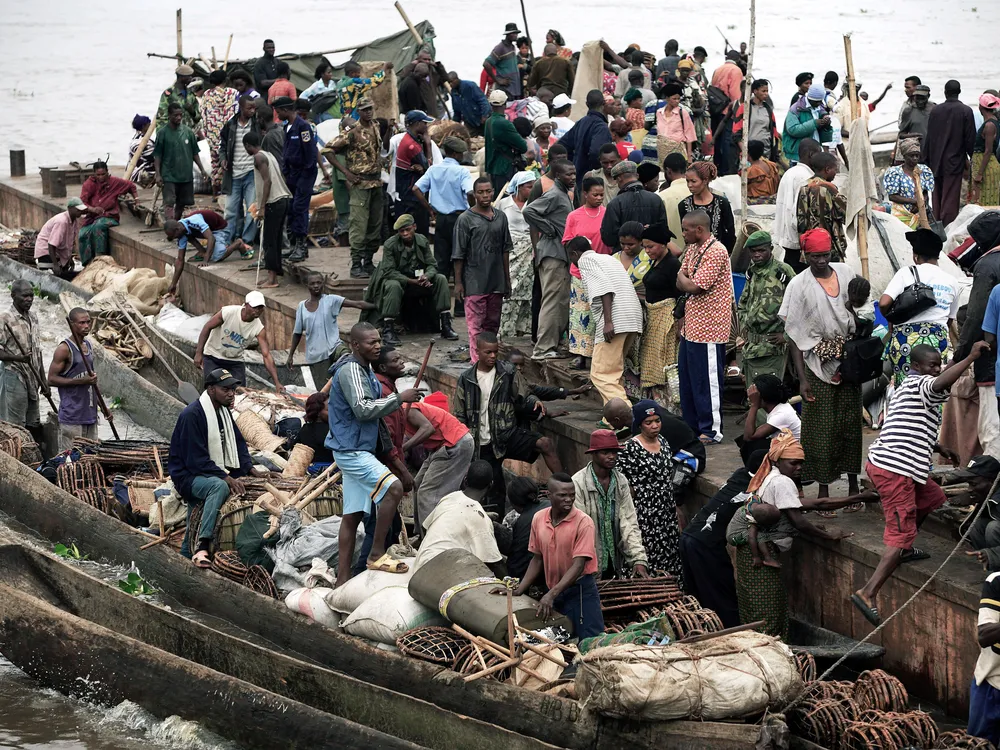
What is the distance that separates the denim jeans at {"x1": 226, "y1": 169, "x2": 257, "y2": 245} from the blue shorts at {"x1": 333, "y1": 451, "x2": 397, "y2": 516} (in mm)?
7108

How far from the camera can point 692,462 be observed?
898 cm

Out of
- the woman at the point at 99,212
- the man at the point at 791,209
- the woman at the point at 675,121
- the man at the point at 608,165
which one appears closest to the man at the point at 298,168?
the man at the point at 608,165

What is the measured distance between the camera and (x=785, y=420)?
8172 mm

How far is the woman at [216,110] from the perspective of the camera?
59.2ft

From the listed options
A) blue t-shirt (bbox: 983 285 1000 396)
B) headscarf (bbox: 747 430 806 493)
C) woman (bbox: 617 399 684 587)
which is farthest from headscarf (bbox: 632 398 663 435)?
blue t-shirt (bbox: 983 285 1000 396)

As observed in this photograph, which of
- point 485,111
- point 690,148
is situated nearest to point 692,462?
point 690,148

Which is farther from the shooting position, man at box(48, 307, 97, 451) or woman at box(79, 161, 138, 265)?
woman at box(79, 161, 138, 265)

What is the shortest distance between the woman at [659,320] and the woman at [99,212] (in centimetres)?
976

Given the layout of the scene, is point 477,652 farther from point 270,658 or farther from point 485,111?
point 485,111

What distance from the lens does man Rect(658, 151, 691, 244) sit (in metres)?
11.0

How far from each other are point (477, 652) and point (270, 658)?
4.25 ft

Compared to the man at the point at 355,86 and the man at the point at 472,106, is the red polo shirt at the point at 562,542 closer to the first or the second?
the man at the point at 355,86

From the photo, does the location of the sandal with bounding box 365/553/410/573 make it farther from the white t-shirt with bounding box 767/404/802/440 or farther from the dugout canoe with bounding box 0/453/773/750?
the white t-shirt with bounding box 767/404/802/440

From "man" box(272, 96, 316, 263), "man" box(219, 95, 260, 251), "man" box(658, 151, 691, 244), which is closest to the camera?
"man" box(658, 151, 691, 244)
